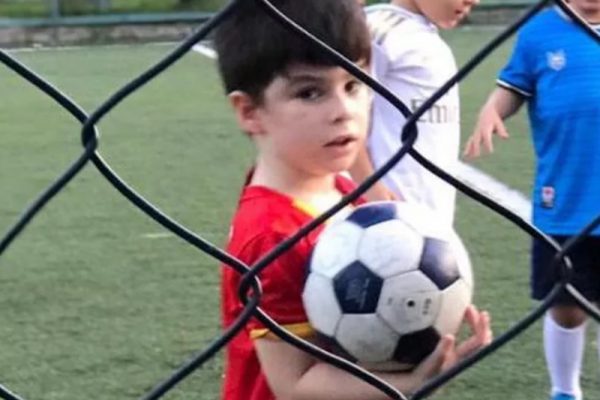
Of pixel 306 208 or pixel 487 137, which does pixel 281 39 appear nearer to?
pixel 306 208

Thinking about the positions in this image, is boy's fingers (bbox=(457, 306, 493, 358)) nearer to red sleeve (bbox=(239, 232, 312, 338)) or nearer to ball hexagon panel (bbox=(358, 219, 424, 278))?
ball hexagon panel (bbox=(358, 219, 424, 278))

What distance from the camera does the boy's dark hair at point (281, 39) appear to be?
5.59 feet

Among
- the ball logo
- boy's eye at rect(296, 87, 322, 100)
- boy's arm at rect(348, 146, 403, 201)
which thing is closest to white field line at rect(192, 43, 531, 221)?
the ball logo

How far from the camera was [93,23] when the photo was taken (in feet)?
51.4

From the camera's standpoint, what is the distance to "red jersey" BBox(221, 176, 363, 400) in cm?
178

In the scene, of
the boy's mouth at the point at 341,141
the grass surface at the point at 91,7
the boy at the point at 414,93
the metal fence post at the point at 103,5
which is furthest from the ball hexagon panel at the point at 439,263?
the metal fence post at the point at 103,5

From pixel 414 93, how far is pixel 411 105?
5cm

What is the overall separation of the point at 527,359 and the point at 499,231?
1655mm

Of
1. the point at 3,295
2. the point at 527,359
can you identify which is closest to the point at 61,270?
the point at 3,295

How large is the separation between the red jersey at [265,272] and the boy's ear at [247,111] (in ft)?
0.32

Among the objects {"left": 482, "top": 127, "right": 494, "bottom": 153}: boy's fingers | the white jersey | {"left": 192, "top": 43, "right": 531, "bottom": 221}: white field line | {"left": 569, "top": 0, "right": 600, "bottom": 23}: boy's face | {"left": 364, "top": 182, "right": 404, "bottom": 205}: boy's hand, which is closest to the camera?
{"left": 364, "top": 182, "right": 404, "bottom": 205}: boy's hand

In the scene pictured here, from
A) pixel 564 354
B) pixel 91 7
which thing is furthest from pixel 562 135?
pixel 91 7

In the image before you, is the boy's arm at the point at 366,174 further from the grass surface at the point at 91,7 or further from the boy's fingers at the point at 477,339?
the grass surface at the point at 91,7

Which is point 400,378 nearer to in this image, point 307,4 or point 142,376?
point 307,4
